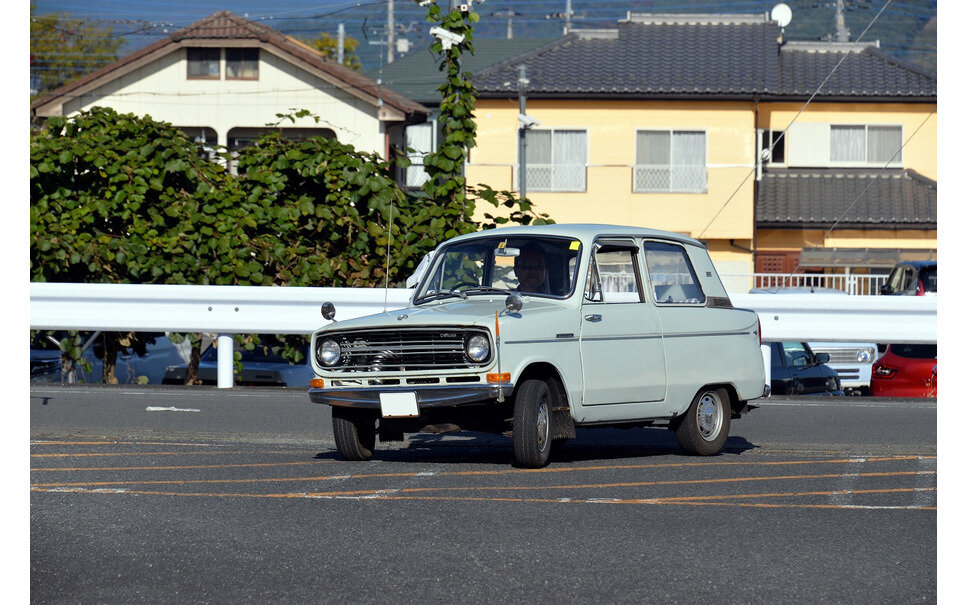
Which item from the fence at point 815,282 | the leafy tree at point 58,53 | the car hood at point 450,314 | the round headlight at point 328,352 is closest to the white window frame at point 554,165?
the fence at point 815,282

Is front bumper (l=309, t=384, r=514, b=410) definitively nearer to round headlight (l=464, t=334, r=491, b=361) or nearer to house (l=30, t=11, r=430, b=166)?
round headlight (l=464, t=334, r=491, b=361)

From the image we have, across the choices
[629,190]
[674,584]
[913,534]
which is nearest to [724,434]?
[913,534]

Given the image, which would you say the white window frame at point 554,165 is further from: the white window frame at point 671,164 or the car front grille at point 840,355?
the car front grille at point 840,355

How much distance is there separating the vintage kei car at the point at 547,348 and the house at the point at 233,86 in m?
32.5

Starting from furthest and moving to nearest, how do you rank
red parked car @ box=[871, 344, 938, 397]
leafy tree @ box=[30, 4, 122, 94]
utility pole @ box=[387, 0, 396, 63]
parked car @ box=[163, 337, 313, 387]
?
utility pole @ box=[387, 0, 396, 63] → leafy tree @ box=[30, 4, 122, 94] → red parked car @ box=[871, 344, 938, 397] → parked car @ box=[163, 337, 313, 387]

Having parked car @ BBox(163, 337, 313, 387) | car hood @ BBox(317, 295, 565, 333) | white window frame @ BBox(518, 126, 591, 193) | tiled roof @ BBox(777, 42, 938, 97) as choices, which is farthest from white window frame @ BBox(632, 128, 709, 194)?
car hood @ BBox(317, 295, 565, 333)

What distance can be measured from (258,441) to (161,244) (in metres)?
6.66

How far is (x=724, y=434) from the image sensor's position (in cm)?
1073

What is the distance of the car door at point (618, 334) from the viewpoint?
9.90 m

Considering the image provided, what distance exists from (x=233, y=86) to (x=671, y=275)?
35.4 m

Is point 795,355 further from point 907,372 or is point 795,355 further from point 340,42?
point 340,42

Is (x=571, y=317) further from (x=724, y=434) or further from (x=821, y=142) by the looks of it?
(x=821, y=142)

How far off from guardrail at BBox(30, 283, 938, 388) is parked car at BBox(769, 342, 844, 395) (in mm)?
3997

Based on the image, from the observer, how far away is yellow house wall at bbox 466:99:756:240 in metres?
41.0
